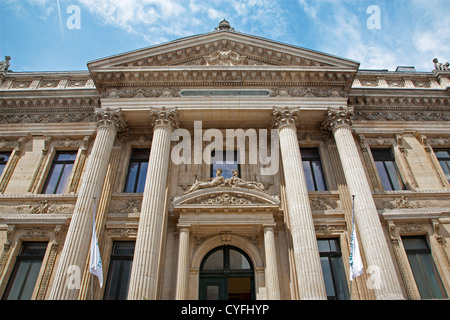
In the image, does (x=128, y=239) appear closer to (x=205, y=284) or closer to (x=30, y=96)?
(x=205, y=284)

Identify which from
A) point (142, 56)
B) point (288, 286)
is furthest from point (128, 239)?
point (142, 56)

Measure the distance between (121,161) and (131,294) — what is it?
7041mm

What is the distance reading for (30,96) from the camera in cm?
1719

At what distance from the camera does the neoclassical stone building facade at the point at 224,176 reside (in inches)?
486

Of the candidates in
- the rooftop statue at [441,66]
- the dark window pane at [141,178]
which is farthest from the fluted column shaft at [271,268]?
the rooftop statue at [441,66]

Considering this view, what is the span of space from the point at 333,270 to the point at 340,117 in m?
6.89

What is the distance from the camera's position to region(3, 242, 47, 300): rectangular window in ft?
40.6

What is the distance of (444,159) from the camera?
1652 centimetres

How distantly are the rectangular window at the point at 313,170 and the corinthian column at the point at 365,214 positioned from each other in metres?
1.56

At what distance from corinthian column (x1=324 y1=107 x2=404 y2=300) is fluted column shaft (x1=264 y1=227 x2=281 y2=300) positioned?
328cm

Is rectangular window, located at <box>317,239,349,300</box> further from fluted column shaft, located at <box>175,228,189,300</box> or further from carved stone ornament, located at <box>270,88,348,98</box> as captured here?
carved stone ornament, located at <box>270,88,348,98</box>

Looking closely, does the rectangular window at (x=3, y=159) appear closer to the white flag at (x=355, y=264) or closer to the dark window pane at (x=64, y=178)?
the dark window pane at (x=64, y=178)

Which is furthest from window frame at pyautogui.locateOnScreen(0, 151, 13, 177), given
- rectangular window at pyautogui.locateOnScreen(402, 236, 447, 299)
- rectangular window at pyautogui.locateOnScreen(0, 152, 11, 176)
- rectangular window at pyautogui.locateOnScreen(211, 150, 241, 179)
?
rectangular window at pyautogui.locateOnScreen(402, 236, 447, 299)
